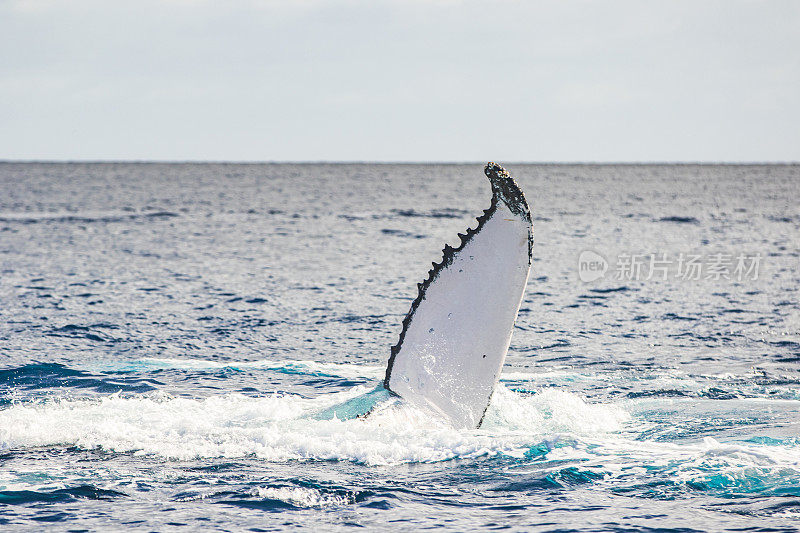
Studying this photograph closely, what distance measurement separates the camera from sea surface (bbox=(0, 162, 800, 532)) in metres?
7.27

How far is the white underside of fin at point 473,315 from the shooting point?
25.7ft

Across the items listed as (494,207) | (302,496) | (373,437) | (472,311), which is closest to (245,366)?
(373,437)

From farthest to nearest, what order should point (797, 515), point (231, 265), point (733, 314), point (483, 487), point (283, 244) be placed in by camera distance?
1. point (283, 244)
2. point (231, 265)
3. point (733, 314)
4. point (483, 487)
5. point (797, 515)

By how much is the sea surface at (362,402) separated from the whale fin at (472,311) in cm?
46

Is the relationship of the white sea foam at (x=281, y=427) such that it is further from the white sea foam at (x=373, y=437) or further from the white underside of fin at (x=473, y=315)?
the white underside of fin at (x=473, y=315)

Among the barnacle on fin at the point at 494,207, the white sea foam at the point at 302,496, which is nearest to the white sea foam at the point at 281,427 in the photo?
the barnacle on fin at the point at 494,207

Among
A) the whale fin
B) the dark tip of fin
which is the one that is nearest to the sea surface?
the whale fin

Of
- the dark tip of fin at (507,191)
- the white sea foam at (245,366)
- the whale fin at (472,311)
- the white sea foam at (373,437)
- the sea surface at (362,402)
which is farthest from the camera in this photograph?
the white sea foam at (245,366)

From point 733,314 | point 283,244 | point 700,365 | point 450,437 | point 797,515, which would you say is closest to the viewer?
point 797,515

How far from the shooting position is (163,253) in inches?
1248

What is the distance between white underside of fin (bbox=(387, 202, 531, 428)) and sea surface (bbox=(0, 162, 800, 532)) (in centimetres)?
48

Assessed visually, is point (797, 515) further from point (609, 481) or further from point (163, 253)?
point (163, 253)

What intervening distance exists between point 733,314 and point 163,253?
63.6ft

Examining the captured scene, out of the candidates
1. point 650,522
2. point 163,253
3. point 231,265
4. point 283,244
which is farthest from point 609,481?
point 283,244
